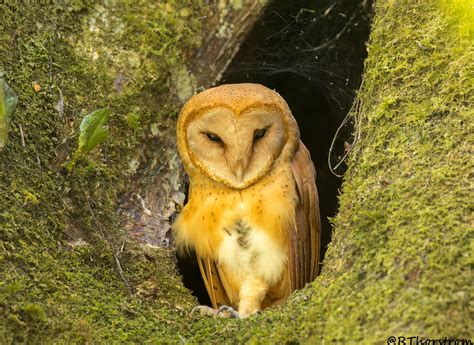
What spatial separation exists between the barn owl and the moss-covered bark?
0.29 meters

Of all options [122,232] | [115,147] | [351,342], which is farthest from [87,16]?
[351,342]

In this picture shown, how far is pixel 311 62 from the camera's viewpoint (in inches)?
199

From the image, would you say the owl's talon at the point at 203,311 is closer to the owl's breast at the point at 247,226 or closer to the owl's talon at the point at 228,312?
the owl's talon at the point at 228,312

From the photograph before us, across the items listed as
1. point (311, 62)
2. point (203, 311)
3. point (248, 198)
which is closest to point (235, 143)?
point (248, 198)

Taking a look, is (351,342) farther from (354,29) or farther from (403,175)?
(354,29)

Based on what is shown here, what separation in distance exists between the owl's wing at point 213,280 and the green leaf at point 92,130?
1.00 m

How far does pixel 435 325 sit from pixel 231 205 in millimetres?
1839

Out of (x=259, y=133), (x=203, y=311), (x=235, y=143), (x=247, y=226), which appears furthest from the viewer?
(x=259, y=133)

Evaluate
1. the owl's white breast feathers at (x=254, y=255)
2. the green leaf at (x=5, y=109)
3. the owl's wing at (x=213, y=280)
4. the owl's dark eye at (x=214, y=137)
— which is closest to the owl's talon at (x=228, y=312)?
the owl's white breast feathers at (x=254, y=255)

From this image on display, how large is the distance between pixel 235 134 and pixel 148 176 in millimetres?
577

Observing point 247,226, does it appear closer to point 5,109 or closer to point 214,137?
point 214,137

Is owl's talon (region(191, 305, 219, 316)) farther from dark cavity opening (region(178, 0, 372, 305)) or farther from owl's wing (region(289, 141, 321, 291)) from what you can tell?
dark cavity opening (region(178, 0, 372, 305))

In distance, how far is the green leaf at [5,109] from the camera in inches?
111

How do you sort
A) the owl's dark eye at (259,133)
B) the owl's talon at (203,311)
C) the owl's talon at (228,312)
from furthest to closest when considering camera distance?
the owl's dark eye at (259,133), the owl's talon at (228,312), the owl's talon at (203,311)
